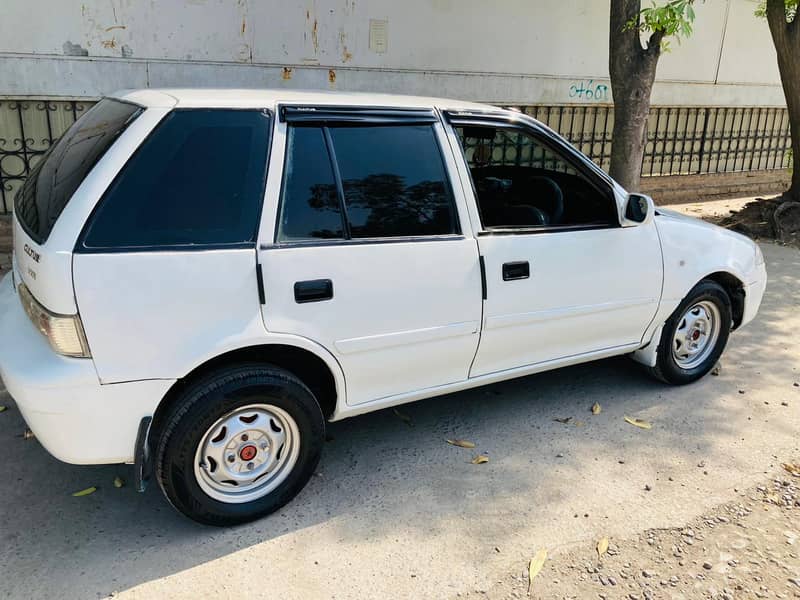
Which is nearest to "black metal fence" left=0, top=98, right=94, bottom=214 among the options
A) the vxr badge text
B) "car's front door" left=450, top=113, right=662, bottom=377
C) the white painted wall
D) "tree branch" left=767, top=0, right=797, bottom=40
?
the white painted wall

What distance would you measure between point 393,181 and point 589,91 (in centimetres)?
723

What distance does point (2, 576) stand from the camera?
8.91ft

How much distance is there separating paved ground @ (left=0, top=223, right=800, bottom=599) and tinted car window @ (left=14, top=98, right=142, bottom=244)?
130 cm

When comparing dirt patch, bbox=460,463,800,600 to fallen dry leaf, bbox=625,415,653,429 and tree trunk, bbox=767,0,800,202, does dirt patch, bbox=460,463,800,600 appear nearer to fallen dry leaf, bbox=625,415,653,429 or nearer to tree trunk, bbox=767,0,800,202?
fallen dry leaf, bbox=625,415,653,429

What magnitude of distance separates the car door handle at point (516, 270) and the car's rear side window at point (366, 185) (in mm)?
344

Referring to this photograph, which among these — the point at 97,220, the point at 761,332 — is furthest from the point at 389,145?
the point at 761,332

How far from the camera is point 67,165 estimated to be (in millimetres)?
2947

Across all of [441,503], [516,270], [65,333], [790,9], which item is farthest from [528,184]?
[790,9]

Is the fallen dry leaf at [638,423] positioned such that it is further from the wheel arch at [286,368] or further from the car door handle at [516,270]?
the wheel arch at [286,368]

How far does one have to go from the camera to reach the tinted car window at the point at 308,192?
2969mm

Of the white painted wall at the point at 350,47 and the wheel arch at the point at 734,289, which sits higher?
the white painted wall at the point at 350,47

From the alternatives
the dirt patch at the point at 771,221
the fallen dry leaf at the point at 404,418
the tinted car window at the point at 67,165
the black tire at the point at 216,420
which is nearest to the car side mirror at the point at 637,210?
the fallen dry leaf at the point at 404,418

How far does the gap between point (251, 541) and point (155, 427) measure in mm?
658

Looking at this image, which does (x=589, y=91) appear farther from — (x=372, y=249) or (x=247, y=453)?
(x=247, y=453)
